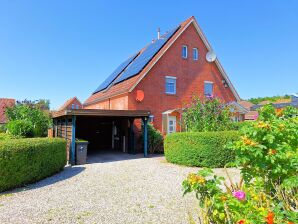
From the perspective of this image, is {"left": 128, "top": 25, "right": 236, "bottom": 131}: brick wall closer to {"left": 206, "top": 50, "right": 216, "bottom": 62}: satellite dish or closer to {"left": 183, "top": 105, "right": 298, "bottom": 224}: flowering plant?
{"left": 206, "top": 50, "right": 216, "bottom": 62}: satellite dish

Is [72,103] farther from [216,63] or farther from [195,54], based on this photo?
[216,63]

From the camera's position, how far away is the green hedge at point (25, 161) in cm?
704

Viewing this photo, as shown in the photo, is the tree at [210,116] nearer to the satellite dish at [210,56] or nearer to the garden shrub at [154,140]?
the garden shrub at [154,140]

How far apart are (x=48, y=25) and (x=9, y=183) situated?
9270 millimetres

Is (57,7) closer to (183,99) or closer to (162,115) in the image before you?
(162,115)

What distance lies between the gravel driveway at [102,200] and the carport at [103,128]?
342cm

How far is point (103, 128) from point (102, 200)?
15.9m

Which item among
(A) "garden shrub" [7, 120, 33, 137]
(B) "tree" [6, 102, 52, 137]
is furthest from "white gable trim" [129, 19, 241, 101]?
(A) "garden shrub" [7, 120, 33, 137]

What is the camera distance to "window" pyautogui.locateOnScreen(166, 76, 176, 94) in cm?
1894

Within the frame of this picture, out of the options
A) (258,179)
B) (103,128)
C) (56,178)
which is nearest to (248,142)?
(258,179)

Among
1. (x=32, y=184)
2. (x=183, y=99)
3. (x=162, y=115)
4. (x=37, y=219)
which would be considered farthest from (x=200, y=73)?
(x=37, y=219)

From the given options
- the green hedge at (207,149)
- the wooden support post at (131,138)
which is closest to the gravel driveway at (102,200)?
the green hedge at (207,149)

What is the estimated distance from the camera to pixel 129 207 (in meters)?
5.71

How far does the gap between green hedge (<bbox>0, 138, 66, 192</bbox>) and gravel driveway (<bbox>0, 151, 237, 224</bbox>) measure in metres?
0.29
